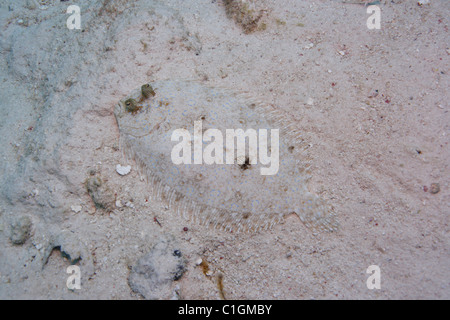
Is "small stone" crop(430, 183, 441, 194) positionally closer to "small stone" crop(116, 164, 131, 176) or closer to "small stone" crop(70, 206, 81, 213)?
"small stone" crop(116, 164, 131, 176)

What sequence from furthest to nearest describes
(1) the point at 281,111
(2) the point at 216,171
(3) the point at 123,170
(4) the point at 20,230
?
(1) the point at 281,111, (3) the point at 123,170, (4) the point at 20,230, (2) the point at 216,171

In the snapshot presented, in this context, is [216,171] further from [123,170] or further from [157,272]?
[157,272]

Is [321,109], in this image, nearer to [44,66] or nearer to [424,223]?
[424,223]

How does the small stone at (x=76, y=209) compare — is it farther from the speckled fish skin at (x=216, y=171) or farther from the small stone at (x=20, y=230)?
the speckled fish skin at (x=216, y=171)

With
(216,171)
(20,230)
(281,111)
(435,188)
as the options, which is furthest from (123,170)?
(435,188)

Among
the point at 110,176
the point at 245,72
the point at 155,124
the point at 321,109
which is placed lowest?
the point at 110,176

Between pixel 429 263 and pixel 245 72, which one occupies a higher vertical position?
pixel 245 72

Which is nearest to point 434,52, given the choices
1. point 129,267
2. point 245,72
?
point 245,72
